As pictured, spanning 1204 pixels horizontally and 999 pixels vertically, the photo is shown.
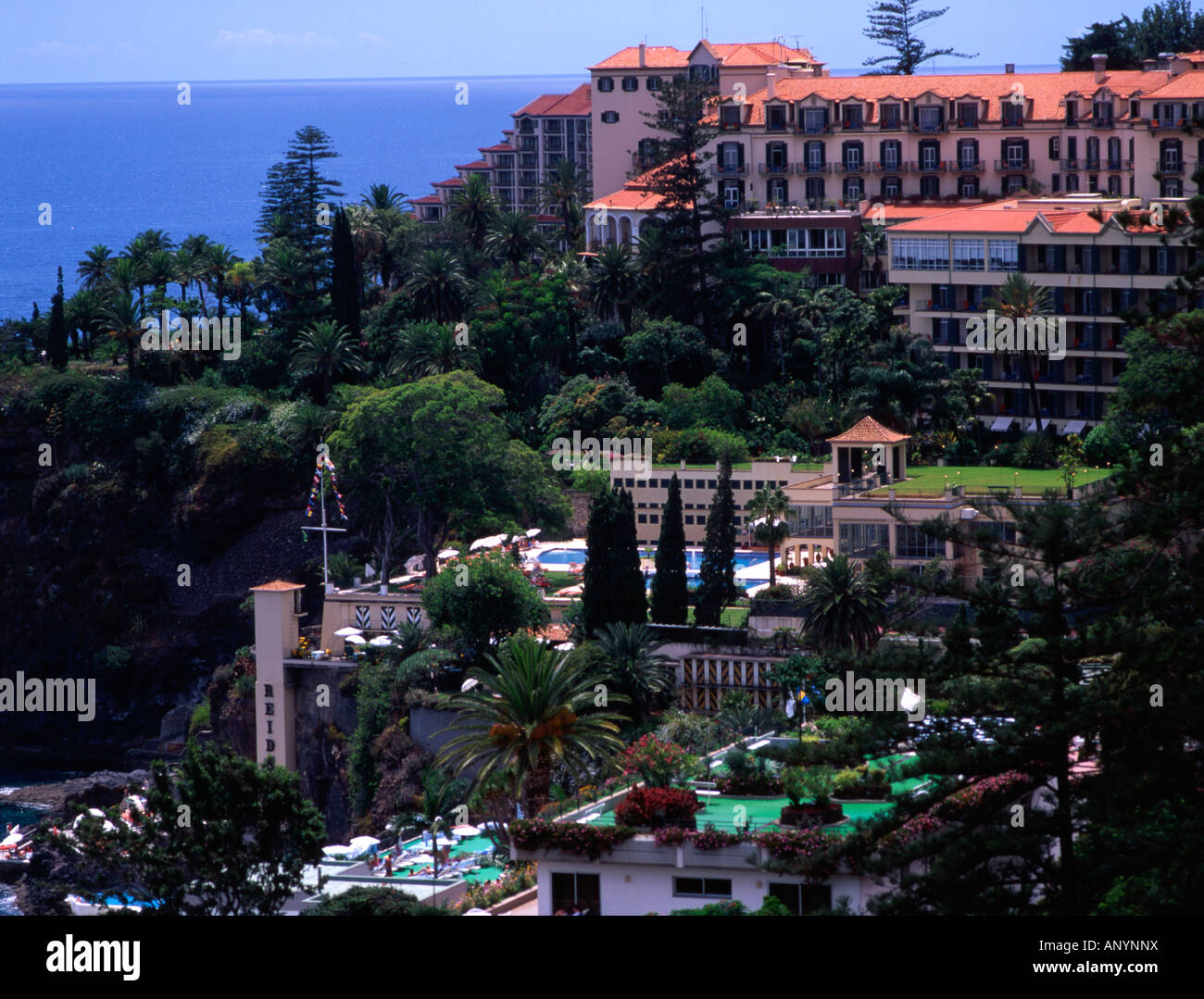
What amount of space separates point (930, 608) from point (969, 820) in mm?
27893

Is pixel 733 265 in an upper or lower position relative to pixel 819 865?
upper

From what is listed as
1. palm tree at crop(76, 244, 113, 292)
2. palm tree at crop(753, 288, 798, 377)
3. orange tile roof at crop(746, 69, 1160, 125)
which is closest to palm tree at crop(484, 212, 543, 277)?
orange tile roof at crop(746, 69, 1160, 125)

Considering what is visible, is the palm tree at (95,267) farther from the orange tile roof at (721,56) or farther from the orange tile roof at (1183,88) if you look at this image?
the orange tile roof at (1183,88)

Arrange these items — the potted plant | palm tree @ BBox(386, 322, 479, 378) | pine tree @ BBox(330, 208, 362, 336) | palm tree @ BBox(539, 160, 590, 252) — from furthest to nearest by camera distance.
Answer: palm tree @ BBox(539, 160, 590, 252)
pine tree @ BBox(330, 208, 362, 336)
palm tree @ BBox(386, 322, 479, 378)
the potted plant

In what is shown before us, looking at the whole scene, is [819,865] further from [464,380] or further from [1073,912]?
[464,380]

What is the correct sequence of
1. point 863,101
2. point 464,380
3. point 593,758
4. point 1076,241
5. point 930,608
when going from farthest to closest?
1. point 863,101
2. point 1076,241
3. point 464,380
4. point 930,608
5. point 593,758

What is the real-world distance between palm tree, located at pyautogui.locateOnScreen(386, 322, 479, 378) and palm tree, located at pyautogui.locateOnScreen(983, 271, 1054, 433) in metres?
21.5

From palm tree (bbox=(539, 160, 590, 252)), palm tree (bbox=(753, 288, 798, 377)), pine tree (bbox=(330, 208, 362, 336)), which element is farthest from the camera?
palm tree (bbox=(539, 160, 590, 252))

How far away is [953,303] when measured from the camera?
82188 mm

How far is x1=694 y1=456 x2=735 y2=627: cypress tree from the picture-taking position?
61500mm

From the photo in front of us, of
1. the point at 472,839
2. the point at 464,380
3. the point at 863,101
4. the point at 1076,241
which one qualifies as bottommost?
the point at 472,839

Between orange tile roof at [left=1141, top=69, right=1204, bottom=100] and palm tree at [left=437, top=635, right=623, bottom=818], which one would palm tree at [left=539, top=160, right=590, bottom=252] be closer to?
orange tile roof at [left=1141, top=69, right=1204, bottom=100]

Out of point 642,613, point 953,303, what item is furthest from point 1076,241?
point 642,613

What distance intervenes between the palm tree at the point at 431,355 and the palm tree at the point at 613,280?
6.91 meters
